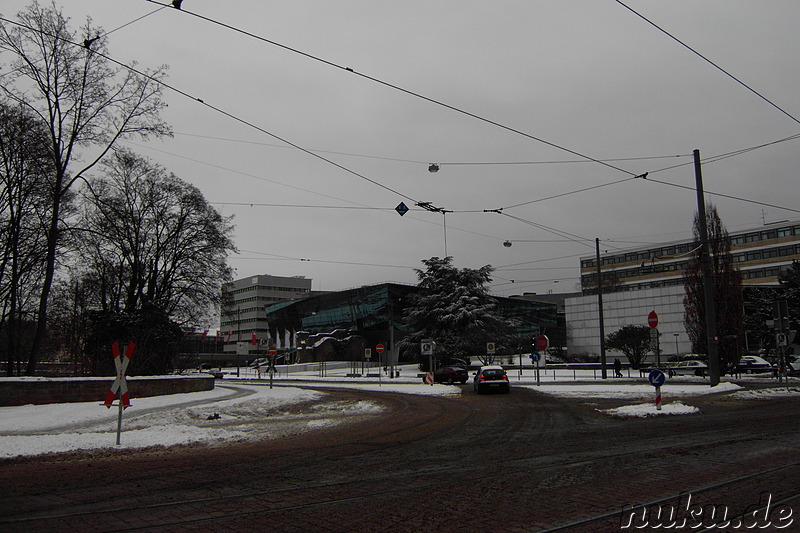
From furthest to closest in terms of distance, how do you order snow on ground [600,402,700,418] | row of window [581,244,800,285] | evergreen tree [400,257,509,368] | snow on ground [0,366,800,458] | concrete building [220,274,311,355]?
concrete building [220,274,311,355] < row of window [581,244,800,285] < evergreen tree [400,257,509,368] < snow on ground [600,402,700,418] < snow on ground [0,366,800,458]

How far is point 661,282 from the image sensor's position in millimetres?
95312

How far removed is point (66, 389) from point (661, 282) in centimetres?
9227

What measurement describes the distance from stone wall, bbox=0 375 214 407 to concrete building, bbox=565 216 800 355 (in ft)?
157

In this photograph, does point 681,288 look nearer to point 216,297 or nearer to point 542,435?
point 216,297

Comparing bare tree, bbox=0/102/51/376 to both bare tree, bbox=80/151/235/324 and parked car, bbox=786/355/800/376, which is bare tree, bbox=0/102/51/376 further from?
parked car, bbox=786/355/800/376

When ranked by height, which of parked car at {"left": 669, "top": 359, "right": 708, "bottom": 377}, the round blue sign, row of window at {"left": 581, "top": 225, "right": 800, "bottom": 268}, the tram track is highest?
row of window at {"left": 581, "top": 225, "right": 800, "bottom": 268}

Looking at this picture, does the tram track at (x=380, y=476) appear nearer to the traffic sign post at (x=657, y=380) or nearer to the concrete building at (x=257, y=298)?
the traffic sign post at (x=657, y=380)

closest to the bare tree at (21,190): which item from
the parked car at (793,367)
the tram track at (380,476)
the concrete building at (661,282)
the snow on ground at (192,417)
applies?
the snow on ground at (192,417)

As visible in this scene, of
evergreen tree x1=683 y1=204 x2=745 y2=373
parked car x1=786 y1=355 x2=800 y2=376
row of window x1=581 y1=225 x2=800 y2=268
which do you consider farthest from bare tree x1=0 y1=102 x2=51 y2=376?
row of window x1=581 y1=225 x2=800 y2=268

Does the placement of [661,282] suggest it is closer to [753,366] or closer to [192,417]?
[753,366]

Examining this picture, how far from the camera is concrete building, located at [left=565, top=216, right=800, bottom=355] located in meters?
68.1

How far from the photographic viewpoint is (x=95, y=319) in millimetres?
29406

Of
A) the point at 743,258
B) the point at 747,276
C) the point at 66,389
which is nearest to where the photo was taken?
the point at 66,389

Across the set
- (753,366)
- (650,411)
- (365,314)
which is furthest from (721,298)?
(365,314)
